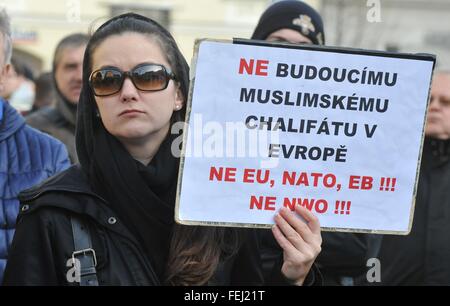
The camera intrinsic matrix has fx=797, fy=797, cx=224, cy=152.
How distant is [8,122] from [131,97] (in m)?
0.87

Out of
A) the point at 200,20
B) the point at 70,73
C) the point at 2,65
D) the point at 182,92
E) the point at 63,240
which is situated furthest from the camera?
the point at 200,20

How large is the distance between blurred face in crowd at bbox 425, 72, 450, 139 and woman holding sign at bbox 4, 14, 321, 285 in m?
1.82

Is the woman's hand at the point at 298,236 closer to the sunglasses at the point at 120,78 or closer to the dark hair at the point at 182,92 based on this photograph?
the dark hair at the point at 182,92

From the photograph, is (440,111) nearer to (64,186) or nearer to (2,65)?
(2,65)

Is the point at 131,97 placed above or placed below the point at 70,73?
below

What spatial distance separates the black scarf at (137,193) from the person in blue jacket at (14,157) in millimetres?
588

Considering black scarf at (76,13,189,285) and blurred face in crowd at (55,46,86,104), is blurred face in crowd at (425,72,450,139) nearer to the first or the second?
black scarf at (76,13,189,285)

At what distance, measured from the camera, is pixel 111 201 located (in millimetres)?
2273

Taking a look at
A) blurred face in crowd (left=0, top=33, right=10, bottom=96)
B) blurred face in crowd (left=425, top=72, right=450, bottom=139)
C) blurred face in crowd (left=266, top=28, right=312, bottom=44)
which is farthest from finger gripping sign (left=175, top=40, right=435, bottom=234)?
blurred face in crowd (left=425, top=72, right=450, bottom=139)

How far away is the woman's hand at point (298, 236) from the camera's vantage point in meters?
2.22

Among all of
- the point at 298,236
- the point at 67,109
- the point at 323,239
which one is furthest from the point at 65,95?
the point at 298,236

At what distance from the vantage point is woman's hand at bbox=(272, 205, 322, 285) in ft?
7.29

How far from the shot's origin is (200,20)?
2119cm

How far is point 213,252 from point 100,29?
0.73 m
